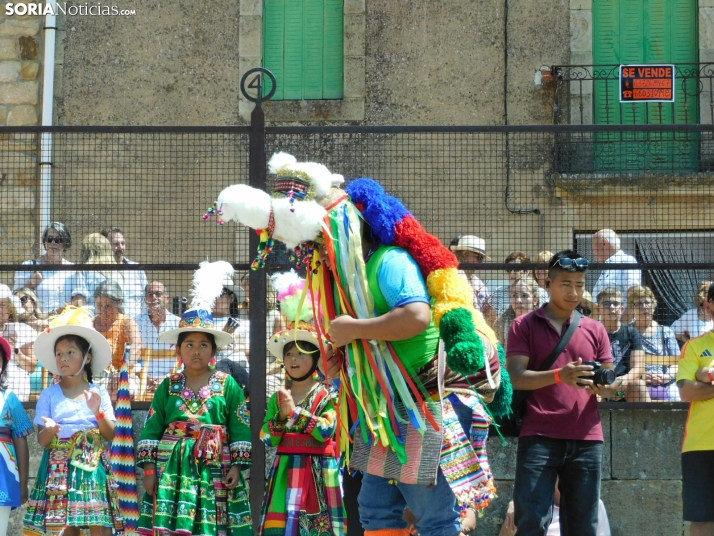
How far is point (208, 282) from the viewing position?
21.3 feet

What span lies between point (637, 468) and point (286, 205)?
3530mm

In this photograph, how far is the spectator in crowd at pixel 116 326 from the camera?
706cm

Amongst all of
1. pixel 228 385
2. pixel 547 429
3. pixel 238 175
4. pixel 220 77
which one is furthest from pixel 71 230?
pixel 220 77

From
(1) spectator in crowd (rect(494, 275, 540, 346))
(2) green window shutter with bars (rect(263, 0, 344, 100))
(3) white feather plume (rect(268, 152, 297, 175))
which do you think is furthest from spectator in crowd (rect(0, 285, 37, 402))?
(2) green window shutter with bars (rect(263, 0, 344, 100))

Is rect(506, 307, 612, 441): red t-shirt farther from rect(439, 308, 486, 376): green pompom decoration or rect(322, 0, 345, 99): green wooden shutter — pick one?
rect(322, 0, 345, 99): green wooden shutter

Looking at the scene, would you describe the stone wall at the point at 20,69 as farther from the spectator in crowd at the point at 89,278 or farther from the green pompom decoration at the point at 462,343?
the green pompom decoration at the point at 462,343

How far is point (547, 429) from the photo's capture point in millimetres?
5805

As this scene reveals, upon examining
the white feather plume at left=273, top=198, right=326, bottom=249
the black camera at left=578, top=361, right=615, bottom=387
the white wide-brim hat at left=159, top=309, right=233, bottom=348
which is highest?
the white feather plume at left=273, top=198, right=326, bottom=249

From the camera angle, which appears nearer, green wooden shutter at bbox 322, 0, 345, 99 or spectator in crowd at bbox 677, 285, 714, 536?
spectator in crowd at bbox 677, 285, 714, 536

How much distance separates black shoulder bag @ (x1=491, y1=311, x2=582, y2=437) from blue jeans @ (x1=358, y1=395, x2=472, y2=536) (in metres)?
1.09

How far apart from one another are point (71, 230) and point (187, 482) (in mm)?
2178

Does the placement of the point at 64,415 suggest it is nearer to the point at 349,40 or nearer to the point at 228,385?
the point at 228,385

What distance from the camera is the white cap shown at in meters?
7.15

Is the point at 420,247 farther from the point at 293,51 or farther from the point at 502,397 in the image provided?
the point at 293,51
